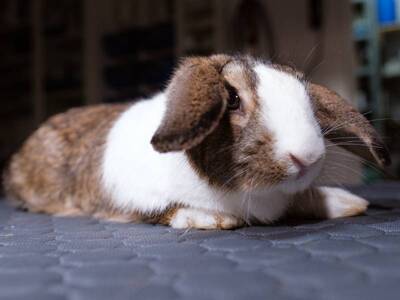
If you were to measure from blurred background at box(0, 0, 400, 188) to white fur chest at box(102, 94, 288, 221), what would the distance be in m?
2.33

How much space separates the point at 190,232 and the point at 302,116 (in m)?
0.34

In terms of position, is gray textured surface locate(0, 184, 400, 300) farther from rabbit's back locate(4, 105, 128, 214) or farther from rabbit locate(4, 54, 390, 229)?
rabbit's back locate(4, 105, 128, 214)

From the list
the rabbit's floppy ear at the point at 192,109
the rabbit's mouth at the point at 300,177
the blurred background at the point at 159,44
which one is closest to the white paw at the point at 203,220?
the rabbit's mouth at the point at 300,177

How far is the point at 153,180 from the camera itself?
120cm

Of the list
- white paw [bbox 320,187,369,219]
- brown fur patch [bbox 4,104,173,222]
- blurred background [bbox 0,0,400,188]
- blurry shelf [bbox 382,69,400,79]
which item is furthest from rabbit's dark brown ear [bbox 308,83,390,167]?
blurry shelf [bbox 382,69,400,79]

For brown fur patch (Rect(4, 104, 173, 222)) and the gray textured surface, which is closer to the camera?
the gray textured surface

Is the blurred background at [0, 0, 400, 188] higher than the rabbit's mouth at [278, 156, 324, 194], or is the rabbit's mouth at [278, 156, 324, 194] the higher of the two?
the blurred background at [0, 0, 400, 188]

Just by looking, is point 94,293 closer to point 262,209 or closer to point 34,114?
point 262,209

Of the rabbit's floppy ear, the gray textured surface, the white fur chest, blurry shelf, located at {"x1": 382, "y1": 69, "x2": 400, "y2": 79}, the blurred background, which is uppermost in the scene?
the blurred background

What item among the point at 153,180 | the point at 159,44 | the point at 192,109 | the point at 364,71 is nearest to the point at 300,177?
the point at 192,109

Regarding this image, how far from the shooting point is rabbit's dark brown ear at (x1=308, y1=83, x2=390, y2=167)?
118cm

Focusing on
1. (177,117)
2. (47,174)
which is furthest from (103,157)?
(177,117)

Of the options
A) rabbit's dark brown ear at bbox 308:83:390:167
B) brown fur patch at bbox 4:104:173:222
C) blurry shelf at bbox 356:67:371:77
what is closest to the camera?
rabbit's dark brown ear at bbox 308:83:390:167

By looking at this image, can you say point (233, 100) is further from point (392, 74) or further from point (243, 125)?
point (392, 74)
